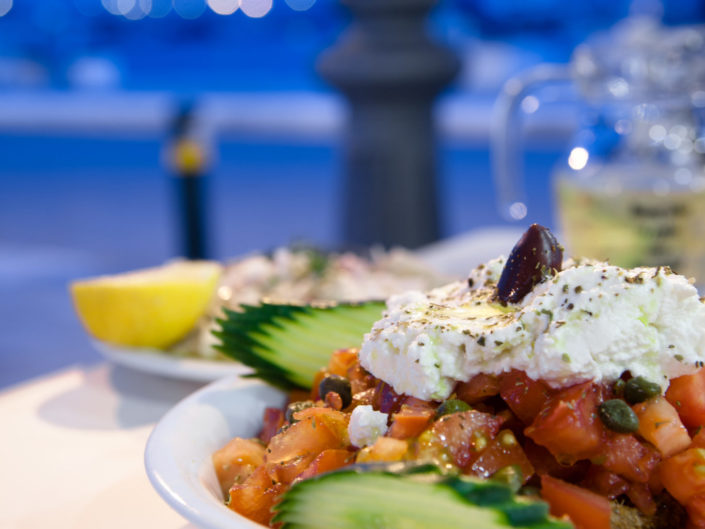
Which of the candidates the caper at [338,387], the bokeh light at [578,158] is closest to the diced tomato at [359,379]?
the caper at [338,387]

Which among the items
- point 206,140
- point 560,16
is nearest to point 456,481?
point 206,140

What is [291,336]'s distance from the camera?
4.64 ft

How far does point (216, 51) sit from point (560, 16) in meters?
7.03

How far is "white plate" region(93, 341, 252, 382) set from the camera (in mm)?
1663

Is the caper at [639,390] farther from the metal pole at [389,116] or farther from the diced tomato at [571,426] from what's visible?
the metal pole at [389,116]

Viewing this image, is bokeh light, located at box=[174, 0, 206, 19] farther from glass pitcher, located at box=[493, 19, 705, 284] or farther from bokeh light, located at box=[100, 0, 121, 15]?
glass pitcher, located at box=[493, 19, 705, 284]

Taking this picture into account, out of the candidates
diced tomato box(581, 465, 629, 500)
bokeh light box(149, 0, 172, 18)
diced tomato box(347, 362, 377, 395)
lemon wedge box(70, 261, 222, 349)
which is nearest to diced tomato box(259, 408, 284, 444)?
diced tomato box(347, 362, 377, 395)

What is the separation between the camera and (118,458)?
1473mm

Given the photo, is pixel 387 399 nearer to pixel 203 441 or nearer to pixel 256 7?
pixel 203 441

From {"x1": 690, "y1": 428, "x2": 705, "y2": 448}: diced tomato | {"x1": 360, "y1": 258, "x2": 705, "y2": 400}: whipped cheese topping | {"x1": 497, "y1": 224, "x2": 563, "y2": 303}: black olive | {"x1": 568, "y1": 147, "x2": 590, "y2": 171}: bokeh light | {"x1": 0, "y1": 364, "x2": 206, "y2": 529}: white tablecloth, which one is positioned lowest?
{"x1": 0, "y1": 364, "x2": 206, "y2": 529}: white tablecloth

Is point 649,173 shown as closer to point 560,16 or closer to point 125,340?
point 125,340

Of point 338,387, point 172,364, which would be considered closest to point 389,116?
point 172,364

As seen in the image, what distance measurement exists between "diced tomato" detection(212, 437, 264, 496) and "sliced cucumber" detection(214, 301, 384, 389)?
7.7 inches

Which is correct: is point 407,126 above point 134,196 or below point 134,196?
above
